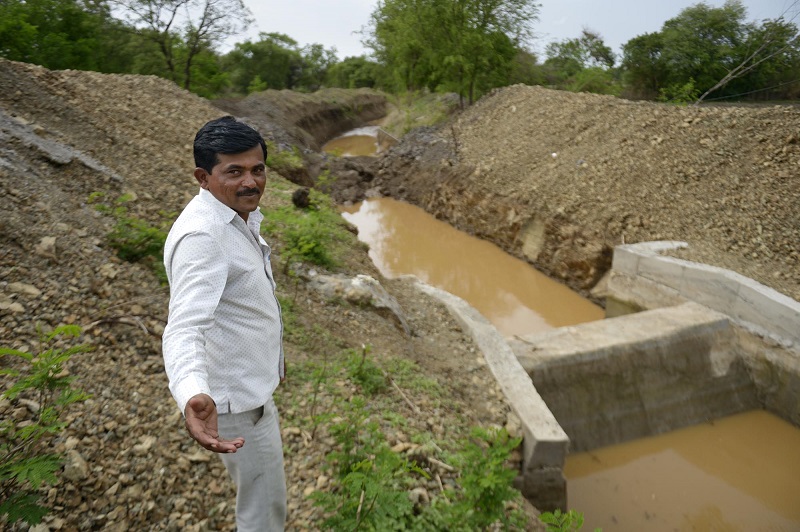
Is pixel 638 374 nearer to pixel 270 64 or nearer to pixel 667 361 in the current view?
pixel 667 361

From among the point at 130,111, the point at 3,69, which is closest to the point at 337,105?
the point at 130,111

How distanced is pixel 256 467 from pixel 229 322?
0.57 meters

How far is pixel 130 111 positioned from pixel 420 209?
7.84m

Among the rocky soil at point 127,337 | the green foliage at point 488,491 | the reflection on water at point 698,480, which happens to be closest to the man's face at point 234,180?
the rocky soil at point 127,337

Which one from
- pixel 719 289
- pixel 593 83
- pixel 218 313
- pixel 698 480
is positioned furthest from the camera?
pixel 593 83

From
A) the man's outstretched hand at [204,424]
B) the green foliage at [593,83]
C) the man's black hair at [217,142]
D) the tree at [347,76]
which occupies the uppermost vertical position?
the tree at [347,76]

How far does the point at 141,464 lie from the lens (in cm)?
243

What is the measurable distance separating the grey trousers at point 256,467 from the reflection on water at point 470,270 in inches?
254

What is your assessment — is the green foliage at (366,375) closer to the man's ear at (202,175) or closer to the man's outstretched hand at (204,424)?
the man's ear at (202,175)

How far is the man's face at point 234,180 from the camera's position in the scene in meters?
1.63

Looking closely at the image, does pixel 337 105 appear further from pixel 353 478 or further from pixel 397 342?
pixel 353 478

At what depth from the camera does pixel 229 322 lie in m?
1.53

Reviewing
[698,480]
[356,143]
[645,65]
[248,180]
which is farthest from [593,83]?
[248,180]

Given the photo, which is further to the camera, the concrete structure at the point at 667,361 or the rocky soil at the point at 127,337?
the concrete structure at the point at 667,361
